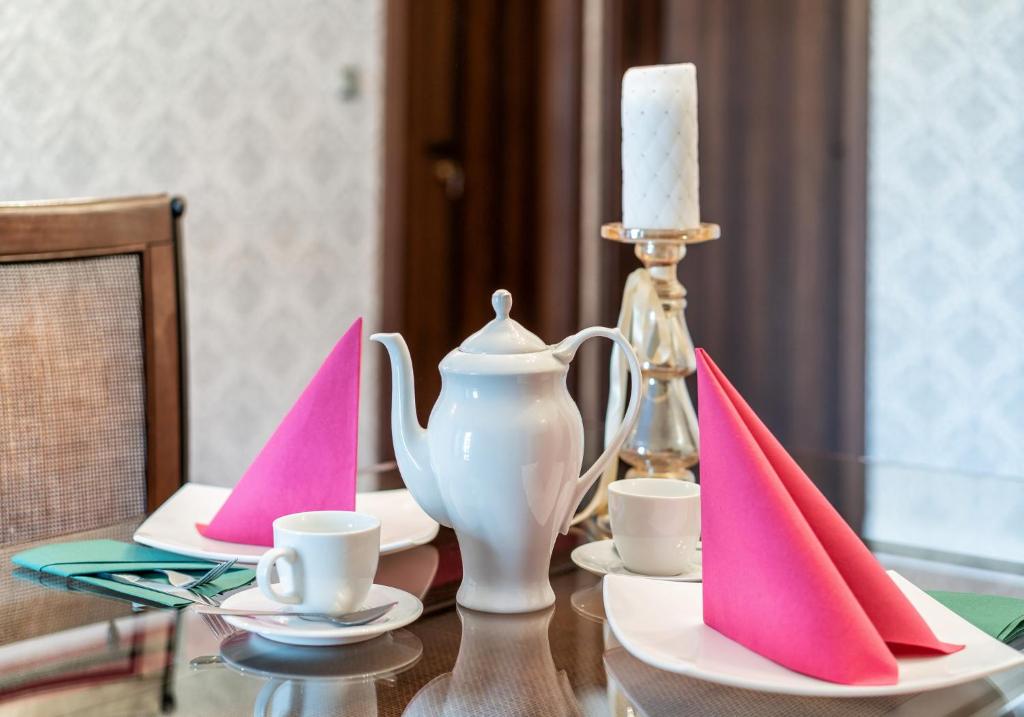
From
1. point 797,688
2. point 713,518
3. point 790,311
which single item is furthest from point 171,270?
point 790,311

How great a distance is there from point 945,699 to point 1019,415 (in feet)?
7.08

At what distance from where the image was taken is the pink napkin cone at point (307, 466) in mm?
926

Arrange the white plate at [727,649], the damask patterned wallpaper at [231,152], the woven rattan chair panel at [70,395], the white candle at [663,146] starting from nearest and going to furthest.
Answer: the white plate at [727,649]
the white candle at [663,146]
the woven rattan chair panel at [70,395]
the damask patterned wallpaper at [231,152]

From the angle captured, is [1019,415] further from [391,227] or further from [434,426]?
[434,426]

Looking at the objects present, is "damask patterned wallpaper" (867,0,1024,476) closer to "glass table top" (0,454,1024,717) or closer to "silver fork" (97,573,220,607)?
"glass table top" (0,454,1024,717)

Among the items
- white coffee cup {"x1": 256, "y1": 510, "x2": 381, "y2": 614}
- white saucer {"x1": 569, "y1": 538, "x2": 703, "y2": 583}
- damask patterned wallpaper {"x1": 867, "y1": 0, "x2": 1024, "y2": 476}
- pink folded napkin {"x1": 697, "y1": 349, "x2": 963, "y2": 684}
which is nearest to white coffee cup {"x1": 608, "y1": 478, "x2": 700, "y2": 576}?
white saucer {"x1": 569, "y1": 538, "x2": 703, "y2": 583}

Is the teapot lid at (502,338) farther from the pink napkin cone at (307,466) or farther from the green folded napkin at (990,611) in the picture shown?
the green folded napkin at (990,611)

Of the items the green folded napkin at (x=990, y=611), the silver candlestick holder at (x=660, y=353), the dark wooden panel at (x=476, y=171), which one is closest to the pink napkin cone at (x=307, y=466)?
the silver candlestick holder at (x=660, y=353)

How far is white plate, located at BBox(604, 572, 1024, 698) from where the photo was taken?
2.04ft

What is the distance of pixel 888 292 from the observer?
2750 millimetres

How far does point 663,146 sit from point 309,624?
58 cm

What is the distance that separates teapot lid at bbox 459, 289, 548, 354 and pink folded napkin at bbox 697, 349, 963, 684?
0.42 feet

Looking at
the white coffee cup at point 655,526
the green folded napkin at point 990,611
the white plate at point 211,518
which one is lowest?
the green folded napkin at point 990,611

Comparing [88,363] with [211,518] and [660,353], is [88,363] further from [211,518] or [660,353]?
[660,353]
